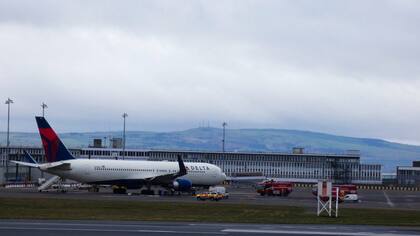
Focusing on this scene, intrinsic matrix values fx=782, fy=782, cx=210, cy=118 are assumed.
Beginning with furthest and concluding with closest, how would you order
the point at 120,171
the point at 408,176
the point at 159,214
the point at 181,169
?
the point at 408,176 < the point at 181,169 < the point at 120,171 < the point at 159,214

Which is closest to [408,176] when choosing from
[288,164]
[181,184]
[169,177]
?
[288,164]

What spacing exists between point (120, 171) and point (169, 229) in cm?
5027

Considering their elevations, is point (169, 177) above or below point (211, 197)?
above

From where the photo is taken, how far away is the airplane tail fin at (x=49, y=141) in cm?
7844

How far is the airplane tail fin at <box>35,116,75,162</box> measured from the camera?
78.4m

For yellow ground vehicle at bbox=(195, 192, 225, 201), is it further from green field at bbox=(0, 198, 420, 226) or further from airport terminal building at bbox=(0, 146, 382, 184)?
airport terminal building at bbox=(0, 146, 382, 184)

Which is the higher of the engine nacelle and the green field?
the engine nacelle

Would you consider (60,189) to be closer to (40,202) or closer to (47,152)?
(47,152)

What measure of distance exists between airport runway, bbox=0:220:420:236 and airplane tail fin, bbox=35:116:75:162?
135 feet

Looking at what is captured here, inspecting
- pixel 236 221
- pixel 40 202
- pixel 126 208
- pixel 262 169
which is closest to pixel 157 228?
pixel 236 221

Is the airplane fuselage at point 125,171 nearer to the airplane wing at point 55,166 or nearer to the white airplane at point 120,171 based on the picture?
the white airplane at point 120,171

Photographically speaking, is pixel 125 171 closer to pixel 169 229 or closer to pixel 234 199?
pixel 234 199

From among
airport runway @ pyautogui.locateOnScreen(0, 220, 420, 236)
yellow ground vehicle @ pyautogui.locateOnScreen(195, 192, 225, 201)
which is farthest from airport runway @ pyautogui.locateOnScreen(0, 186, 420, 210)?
airport runway @ pyautogui.locateOnScreen(0, 220, 420, 236)

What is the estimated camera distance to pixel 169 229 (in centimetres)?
3391
